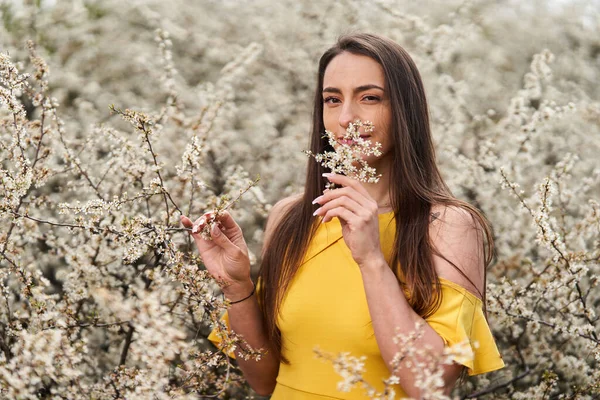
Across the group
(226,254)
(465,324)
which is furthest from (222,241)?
(465,324)

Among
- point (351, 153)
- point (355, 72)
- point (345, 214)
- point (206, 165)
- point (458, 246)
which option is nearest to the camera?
point (345, 214)

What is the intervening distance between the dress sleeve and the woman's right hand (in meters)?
0.65

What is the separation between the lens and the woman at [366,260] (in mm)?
2031

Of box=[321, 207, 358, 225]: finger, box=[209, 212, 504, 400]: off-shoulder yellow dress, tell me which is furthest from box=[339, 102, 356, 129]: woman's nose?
box=[321, 207, 358, 225]: finger

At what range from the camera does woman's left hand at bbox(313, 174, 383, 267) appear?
1978 millimetres

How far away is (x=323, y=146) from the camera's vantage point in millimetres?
2756

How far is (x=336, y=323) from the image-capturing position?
2.28 meters

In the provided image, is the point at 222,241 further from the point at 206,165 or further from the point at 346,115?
Answer: the point at 206,165

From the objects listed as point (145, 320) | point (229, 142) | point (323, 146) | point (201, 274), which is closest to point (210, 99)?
point (229, 142)

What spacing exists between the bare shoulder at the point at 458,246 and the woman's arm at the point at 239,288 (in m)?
0.64

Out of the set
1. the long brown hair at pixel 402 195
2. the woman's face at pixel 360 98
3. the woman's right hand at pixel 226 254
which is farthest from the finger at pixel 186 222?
the woman's face at pixel 360 98

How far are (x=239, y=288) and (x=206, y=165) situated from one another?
2.12 meters

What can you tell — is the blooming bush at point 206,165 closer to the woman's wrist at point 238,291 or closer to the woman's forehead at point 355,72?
the woman's wrist at point 238,291

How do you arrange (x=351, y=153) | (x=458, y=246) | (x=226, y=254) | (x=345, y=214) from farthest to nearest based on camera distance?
(x=226, y=254)
(x=458, y=246)
(x=351, y=153)
(x=345, y=214)
